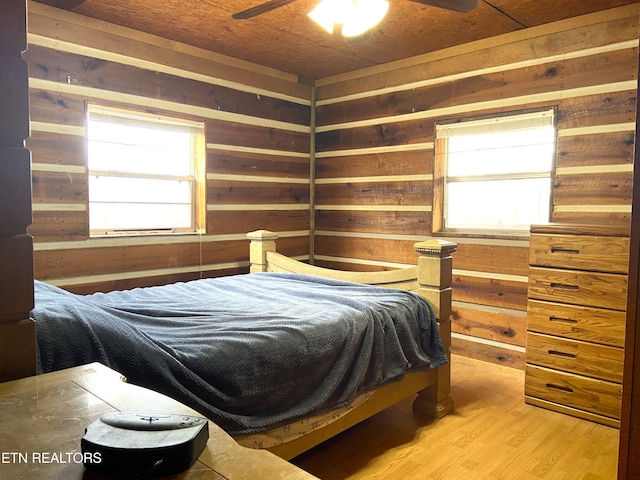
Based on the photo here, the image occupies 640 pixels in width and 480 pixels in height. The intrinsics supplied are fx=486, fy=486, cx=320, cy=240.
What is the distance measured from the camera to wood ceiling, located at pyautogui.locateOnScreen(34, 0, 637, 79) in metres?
3.01

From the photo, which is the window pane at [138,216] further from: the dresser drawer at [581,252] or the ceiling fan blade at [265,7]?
the dresser drawer at [581,252]

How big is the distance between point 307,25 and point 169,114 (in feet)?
3.94

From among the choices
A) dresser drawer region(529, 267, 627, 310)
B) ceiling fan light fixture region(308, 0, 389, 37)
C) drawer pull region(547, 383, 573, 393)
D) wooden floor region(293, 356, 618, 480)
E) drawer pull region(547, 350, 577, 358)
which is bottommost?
wooden floor region(293, 356, 618, 480)

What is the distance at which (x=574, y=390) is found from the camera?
2.83 m

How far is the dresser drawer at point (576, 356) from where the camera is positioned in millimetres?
2684

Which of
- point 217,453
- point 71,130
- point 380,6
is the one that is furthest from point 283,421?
point 71,130

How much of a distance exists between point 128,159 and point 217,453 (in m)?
3.13

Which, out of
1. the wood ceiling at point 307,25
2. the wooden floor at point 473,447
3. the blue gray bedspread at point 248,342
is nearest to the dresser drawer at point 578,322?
the wooden floor at point 473,447

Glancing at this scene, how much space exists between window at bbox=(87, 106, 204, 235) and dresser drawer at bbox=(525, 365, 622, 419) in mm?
2656

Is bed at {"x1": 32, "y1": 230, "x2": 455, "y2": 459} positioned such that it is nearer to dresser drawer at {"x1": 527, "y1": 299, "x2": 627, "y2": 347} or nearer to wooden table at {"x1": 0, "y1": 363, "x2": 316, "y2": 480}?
wooden table at {"x1": 0, "y1": 363, "x2": 316, "y2": 480}

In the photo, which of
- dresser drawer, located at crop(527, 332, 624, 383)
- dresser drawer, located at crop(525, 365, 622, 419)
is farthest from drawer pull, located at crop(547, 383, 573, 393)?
dresser drawer, located at crop(527, 332, 624, 383)

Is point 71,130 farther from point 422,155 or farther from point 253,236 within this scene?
point 422,155

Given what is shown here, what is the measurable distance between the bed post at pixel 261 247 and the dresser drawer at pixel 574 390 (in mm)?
1956

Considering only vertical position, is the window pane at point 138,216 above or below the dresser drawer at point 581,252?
above
